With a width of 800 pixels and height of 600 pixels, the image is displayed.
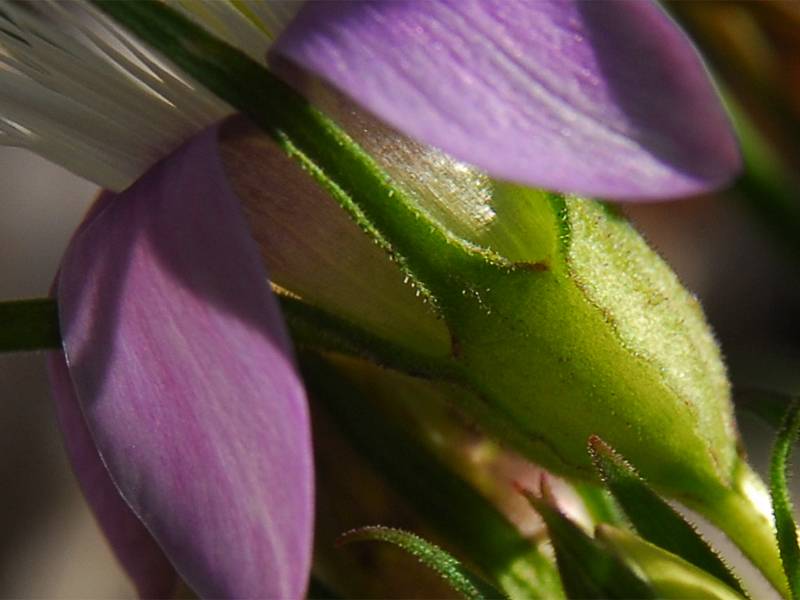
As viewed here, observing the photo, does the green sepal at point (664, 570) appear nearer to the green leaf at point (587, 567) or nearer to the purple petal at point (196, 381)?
the green leaf at point (587, 567)

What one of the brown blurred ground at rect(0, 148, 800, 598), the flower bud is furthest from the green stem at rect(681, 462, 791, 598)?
the brown blurred ground at rect(0, 148, 800, 598)

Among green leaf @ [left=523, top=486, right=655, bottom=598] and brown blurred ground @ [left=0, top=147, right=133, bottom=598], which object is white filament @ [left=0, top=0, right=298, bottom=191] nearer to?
green leaf @ [left=523, top=486, right=655, bottom=598]

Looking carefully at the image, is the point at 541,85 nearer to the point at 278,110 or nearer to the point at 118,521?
the point at 278,110

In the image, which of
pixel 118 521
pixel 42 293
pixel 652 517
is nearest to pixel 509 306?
pixel 652 517

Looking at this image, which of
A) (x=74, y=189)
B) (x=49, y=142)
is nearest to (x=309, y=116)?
(x=49, y=142)

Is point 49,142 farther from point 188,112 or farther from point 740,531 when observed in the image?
point 740,531

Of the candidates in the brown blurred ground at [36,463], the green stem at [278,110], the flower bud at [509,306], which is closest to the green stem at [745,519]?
the flower bud at [509,306]

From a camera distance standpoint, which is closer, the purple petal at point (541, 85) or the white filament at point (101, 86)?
the purple petal at point (541, 85)
